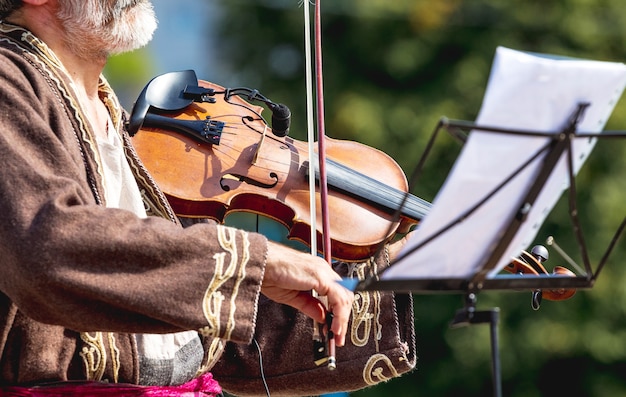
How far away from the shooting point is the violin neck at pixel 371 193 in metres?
2.67

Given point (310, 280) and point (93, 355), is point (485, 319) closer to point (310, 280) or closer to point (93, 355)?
point (310, 280)

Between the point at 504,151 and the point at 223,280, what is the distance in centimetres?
64

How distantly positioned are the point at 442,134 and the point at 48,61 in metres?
3.72

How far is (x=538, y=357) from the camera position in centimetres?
→ 609

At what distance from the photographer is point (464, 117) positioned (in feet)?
20.3

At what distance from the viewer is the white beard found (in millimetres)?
2434

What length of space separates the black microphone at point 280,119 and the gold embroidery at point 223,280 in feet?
2.48

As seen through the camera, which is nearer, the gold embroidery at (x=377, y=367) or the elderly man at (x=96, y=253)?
the elderly man at (x=96, y=253)

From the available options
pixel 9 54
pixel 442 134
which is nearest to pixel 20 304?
pixel 9 54

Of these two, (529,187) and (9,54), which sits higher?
(9,54)

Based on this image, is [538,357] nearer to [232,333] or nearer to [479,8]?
[479,8]

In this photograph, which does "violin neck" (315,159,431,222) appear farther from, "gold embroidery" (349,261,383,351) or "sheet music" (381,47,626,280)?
"sheet music" (381,47,626,280)

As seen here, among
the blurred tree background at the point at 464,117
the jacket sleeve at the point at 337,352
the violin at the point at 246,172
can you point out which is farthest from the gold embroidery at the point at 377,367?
the blurred tree background at the point at 464,117

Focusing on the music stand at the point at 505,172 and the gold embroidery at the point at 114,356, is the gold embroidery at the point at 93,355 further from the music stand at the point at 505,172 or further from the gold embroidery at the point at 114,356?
the music stand at the point at 505,172
